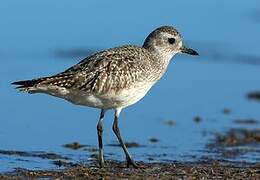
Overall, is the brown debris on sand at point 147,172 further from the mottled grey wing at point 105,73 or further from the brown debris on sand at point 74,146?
the brown debris on sand at point 74,146

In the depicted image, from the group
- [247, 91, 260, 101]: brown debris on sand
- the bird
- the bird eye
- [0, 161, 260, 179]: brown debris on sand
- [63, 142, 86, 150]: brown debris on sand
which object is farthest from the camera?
[247, 91, 260, 101]: brown debris on sand

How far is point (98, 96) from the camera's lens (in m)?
10.9

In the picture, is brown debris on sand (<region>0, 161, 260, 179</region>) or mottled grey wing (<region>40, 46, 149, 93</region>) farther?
mottled grey wing (<region>40, 46, 149, 93</region>)

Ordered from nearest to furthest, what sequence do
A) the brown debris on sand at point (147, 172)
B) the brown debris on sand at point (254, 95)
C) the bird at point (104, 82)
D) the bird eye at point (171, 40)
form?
the brown debris on sand at point (147, 172), the bird at point (104, 82), the bird eye at point (171, 40), the brown debris on sand at point (254, 95)

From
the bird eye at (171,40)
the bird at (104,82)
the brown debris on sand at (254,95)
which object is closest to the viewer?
the bird at (104,82)

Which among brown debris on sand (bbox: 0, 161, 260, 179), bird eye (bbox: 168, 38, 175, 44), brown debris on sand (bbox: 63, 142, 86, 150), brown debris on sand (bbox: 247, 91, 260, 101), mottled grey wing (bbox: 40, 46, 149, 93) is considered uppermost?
brown debris on sand (bbox: 247, 91, 260, 101)

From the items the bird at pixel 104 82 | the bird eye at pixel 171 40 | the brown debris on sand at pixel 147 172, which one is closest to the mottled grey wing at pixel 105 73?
the bird at pixel 104 82

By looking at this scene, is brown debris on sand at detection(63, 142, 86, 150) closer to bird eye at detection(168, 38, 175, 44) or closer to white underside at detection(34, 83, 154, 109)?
white underside at detection(34, 83, 154, 109)

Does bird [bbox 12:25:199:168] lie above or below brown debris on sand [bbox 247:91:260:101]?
below

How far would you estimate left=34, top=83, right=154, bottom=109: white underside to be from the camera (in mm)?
10750

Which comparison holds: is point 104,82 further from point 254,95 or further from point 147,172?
point 254,95

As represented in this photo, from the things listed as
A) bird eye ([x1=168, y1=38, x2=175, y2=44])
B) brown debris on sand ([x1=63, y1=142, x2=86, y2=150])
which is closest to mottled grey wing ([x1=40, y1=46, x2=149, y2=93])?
bird eye ([x1=168, y1=38, x2=175, y2=44])

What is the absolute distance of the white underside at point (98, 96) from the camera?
10.8 meters

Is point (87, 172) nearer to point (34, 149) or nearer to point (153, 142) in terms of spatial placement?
point (34, 149)
